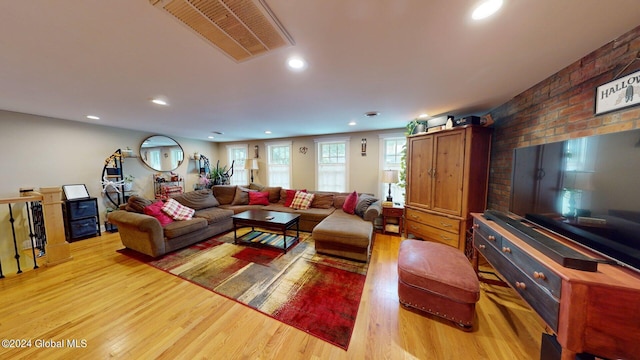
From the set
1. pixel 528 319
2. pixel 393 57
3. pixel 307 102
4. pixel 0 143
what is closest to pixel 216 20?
pixel 393 57

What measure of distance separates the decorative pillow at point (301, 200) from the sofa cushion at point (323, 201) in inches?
4.3

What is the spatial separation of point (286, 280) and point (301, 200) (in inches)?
85.2

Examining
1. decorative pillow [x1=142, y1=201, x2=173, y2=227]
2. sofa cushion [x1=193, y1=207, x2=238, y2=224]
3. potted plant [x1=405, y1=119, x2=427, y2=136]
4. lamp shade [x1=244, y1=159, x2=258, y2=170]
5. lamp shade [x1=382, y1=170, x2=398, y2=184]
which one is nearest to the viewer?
decorative pillow [x1=142, y1=201, x2=173, y2=227]

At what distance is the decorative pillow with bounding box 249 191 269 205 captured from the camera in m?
4.59

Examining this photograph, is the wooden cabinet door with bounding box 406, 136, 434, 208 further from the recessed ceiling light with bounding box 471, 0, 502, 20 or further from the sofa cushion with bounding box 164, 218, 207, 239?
the sofa cushion with bounding box 164, 218, 207, 239

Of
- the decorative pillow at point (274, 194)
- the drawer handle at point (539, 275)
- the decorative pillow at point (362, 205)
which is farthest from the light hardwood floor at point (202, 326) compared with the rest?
the decorative pillow at point (274, 194)

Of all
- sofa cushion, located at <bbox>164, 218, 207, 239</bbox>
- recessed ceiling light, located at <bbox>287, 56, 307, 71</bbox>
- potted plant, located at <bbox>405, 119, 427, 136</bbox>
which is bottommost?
sofa cushion, located at <bbox>164, 218, 207, 239</bbox>

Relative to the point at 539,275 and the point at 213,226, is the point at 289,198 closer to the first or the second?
the point at 213,226

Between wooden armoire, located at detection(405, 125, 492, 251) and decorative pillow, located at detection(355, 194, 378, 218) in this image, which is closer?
wooden armoire, located at detection(405, 125, 492, 251)

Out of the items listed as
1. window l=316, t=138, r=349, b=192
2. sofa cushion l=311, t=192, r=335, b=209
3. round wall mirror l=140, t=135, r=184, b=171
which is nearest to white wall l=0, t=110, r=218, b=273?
round wall mirror l=140, t=135, r=184, b=171

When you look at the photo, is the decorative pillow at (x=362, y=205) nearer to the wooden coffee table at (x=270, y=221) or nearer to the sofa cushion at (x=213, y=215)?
the wooden coffee table at (x=270, y=221)

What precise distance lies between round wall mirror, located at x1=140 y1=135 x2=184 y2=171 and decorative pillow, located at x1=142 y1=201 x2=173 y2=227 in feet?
7.66

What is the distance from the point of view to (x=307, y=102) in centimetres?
253

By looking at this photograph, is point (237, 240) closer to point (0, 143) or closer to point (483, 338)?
point (483, 338)
